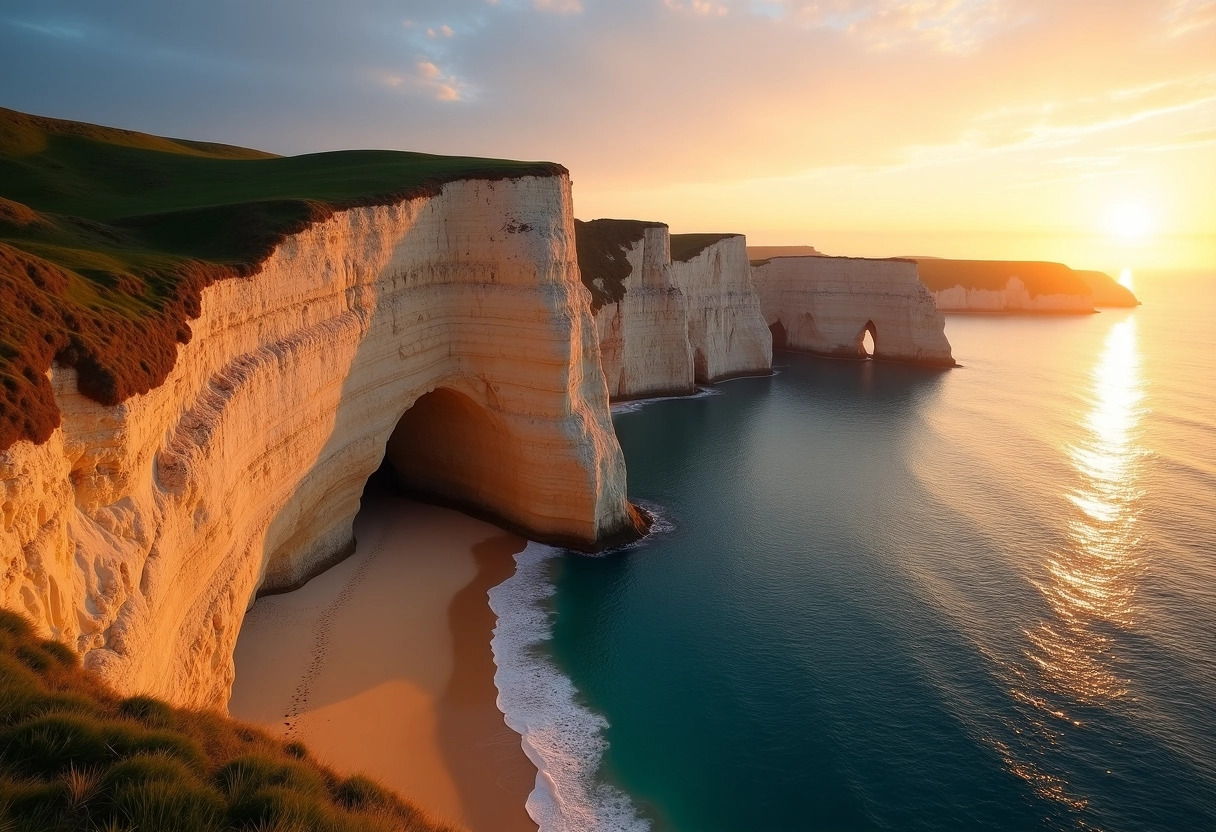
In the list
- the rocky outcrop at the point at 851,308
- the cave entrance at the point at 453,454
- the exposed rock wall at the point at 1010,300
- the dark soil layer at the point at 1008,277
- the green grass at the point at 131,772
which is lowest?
the cave entrance at the point at 453,454

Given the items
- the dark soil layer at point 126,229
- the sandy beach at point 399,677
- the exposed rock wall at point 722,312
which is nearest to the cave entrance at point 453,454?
the sandy beach at point 399,677

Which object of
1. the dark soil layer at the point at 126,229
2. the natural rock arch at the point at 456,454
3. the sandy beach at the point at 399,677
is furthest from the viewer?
the natural rock arch at the point at 456,454

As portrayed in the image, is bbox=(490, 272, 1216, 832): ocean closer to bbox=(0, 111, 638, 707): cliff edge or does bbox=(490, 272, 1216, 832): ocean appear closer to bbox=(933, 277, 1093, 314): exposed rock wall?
bbox=(0, 111, 638, 707): cliff edge

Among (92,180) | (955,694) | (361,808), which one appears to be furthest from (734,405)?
(361,808)

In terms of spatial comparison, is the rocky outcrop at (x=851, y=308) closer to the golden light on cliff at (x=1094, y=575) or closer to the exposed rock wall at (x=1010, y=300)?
the golden light on cliff at (x=1094, y=575)

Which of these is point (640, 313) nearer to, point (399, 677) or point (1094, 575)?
point (1094, 575)

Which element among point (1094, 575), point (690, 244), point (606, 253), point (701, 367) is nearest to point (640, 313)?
point (606, 253)

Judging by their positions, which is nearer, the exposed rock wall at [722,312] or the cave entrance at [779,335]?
the exposed rock wall at [722,312]
